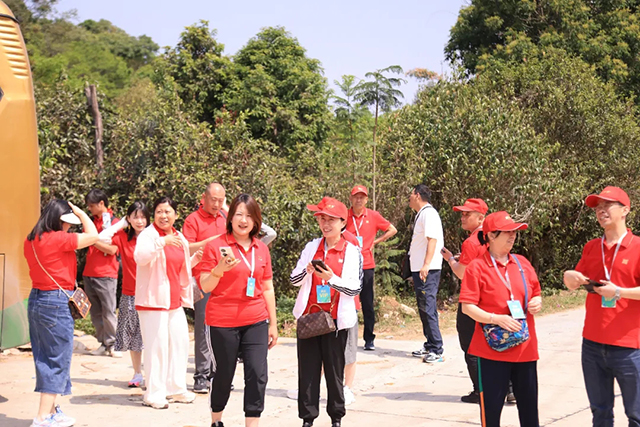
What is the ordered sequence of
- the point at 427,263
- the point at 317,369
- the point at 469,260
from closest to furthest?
the point at 317,369 < the point at 469,260 < the point at 427,263

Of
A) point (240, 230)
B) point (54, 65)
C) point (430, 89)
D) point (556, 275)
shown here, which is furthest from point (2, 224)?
point (54, 65)

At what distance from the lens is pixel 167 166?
12.6m

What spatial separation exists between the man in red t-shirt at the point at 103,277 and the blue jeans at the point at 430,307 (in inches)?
155

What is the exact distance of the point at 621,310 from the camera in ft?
16.0

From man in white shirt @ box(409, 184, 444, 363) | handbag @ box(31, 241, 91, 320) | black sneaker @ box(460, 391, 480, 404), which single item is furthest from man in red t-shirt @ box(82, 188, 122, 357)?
black sneaker @ box(460, 391, 480, 404)

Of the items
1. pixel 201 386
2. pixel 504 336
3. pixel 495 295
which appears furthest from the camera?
pixel 201 386

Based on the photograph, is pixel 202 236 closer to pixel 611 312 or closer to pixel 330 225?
pixel 330 225

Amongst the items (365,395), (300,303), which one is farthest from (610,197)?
(365,395)

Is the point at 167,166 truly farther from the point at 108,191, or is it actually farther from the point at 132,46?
the point at 132,46

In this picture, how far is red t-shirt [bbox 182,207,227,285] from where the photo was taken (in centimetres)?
756

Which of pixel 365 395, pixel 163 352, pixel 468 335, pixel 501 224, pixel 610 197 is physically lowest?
pixel 365 395

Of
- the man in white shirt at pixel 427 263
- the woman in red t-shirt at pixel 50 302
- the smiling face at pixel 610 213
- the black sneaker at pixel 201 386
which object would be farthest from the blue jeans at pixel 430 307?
the woman in red t-shirt at pixel 50 302

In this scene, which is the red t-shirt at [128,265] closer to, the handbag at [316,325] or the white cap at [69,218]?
the white cap at [69,218]

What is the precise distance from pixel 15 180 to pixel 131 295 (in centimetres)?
169
